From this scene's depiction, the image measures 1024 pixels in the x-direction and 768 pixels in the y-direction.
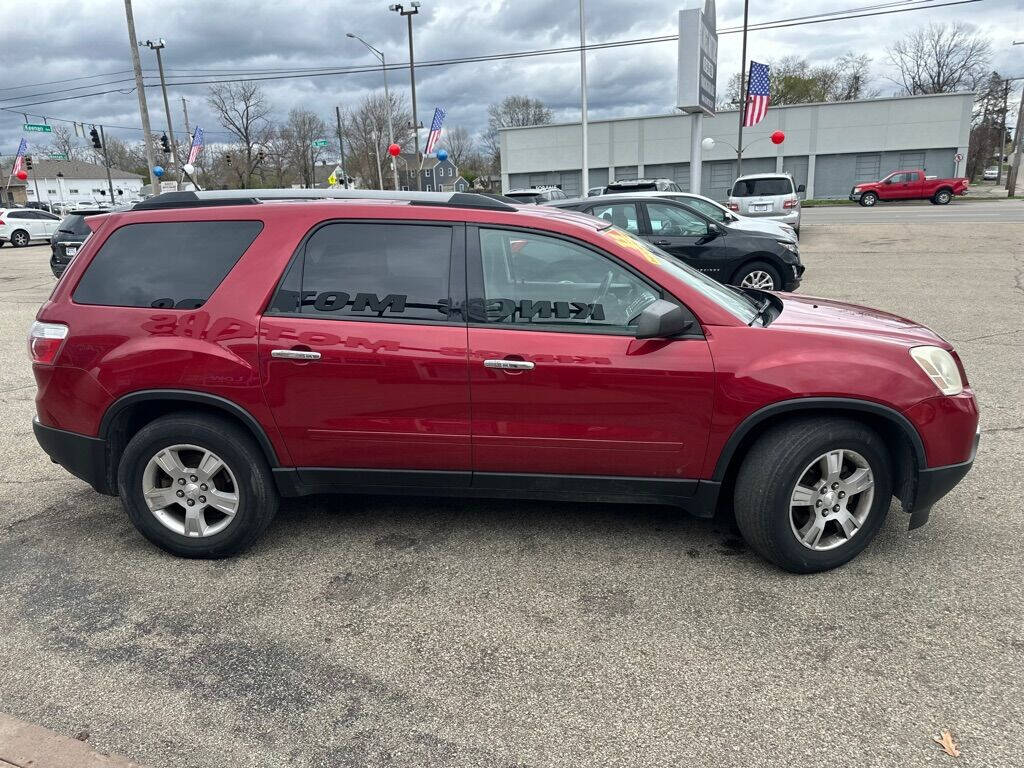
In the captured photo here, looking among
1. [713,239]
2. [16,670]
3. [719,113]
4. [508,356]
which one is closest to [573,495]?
[508,356]

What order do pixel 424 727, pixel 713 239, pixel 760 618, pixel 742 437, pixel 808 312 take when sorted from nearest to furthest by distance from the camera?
pixel 424 727 < pixel 760 618 < pixel 742 437 < pixel 808 312 < pixel 713 239

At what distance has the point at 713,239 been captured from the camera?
998 centimetres

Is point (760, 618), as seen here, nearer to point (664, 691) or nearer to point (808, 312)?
point (664, 691)

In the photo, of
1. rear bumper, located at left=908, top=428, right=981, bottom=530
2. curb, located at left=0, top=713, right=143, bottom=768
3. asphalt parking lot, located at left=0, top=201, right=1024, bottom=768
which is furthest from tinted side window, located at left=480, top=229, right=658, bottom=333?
curb, located at left=0, top=713, right=143, bottom=768

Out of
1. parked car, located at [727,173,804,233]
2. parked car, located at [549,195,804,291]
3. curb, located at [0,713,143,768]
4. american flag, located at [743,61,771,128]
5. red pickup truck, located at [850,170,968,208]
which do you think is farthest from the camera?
red pickup truck, located at [850,170,968,208]

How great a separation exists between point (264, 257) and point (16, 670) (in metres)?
2.01

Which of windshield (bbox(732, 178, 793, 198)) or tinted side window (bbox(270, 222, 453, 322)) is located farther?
windshield (bbox(732, 178, 793, 198))

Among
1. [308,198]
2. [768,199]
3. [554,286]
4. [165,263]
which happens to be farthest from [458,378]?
[768,199]

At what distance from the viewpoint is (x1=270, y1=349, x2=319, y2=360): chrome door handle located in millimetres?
3410

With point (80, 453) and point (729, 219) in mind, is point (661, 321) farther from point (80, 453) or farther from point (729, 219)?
point (729, 219)

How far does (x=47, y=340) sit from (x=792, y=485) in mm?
3681

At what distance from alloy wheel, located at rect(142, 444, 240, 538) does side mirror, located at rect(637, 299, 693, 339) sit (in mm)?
2111

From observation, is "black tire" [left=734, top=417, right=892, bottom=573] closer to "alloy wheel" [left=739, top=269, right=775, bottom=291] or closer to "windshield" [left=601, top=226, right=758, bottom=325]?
"windshield" [left=601, top=226, right=758, bottom=325]


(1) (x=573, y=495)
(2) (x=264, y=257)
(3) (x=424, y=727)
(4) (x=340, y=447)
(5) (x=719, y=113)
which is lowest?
(3) (x=424, y=727)
